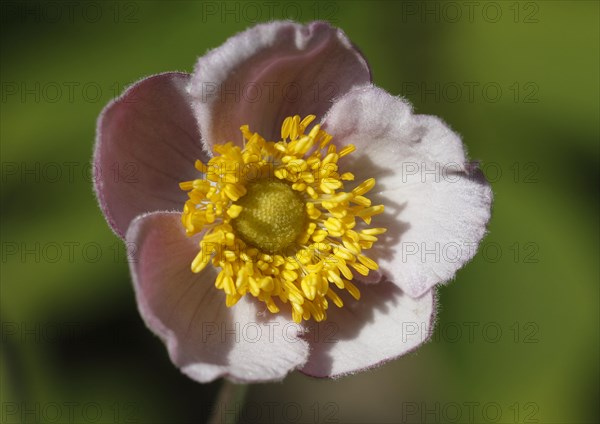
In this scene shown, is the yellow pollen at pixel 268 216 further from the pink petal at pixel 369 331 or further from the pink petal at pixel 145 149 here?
the pink petal at pixel 369 331

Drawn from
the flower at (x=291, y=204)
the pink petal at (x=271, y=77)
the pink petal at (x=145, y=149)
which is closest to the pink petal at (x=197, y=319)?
the flower at (x=291, y=204)

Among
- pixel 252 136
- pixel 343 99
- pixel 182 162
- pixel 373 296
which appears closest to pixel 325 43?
pixel 343 99

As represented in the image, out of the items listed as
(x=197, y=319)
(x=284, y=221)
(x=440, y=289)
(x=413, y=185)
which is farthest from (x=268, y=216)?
(x=440, y=289)

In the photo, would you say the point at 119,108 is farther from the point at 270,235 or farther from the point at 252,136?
the point at 270,235

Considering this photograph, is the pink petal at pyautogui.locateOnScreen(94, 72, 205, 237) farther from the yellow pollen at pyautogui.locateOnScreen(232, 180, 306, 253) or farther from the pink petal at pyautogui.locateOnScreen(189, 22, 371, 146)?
the yellow pollen at pyautogui.locateOnScreen(232, 180, 306, 253)

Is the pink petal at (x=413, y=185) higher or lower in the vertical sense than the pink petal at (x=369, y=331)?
higher

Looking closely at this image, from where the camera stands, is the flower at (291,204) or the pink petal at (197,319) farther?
the flower at (291,204)

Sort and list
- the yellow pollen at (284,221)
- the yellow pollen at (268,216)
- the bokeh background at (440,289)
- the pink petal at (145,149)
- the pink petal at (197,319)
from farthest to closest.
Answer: the bokeh background at (440,289)
the yellow pollen at (268,216)
the yellow pollen at (284,221)
the pink petal at (145,149)
the pink petal at (197,319)

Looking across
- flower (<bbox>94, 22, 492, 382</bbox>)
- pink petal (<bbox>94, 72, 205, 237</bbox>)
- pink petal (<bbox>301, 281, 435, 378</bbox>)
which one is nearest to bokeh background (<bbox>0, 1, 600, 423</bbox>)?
pink petal (<bbox>94, 72, 205, 237</bbox>)

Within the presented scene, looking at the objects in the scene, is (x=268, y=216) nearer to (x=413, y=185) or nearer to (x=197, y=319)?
(x=197, y=319)
